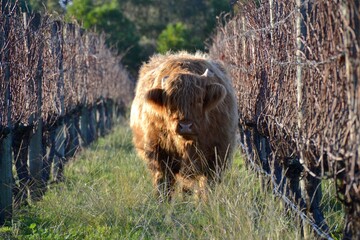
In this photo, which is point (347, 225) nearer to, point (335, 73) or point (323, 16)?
point (335, 73)

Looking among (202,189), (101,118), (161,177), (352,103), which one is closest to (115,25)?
(101,118)

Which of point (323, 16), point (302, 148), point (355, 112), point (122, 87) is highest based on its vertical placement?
point (323, 16)

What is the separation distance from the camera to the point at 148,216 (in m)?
7.38

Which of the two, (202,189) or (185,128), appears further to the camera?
(185,128)

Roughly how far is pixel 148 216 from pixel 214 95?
1.73m

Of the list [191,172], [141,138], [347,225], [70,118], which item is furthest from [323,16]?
[70,118]

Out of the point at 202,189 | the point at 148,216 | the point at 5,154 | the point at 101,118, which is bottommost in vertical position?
→ the point at 101,118

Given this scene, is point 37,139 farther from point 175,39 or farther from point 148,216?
point 175,39

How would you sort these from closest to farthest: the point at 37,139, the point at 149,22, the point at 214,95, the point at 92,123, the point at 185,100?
1. the point at 185,100
2. the point at 214,95
3. the point at 37,139
4. the point at 92,123
5. the point at 149,22

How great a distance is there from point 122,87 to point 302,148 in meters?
24.9

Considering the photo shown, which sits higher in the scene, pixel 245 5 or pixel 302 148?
pixel 245 5

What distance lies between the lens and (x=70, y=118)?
13219 millimetres

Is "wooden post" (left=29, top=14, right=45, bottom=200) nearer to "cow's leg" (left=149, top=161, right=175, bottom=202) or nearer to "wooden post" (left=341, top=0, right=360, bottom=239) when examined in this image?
"cow's leg" (left=149, top=161, right=175, bottom=202)

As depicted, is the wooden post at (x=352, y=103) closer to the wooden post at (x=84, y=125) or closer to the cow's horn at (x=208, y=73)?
the cow's horn at (x=208, y=73)
